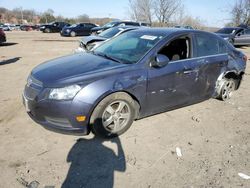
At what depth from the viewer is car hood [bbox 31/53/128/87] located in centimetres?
329

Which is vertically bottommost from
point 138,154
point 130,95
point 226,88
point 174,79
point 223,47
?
point 138,154

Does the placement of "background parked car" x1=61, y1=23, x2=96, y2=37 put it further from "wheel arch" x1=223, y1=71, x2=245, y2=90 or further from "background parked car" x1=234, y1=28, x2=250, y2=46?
"wheel arch" x1=223, y1=71, x2=245, y2=90

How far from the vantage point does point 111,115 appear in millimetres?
3592

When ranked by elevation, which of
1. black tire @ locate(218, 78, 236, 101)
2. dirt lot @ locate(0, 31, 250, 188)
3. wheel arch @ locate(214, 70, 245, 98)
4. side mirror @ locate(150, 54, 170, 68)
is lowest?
dirt lot @ locate(0, 31, 250, 188)

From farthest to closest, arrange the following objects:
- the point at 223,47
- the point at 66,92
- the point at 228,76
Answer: the point at 228,76
the point at 223,47
the point at 66,92

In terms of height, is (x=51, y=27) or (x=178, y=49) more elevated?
(x=178, y=49)

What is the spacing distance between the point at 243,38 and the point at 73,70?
16.5 meters

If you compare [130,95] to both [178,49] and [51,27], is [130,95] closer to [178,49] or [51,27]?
[178,49]

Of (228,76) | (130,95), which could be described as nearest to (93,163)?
(130,95)

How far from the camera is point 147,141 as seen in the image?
3615mm

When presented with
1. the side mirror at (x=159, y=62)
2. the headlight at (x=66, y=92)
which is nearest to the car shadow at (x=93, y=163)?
the headlight at (x=66, y=92)

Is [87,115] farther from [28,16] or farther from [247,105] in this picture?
[28,16]

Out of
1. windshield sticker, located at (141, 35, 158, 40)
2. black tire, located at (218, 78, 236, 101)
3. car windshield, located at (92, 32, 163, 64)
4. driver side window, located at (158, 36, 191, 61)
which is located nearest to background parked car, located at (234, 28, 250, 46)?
black tire, located at (218, 78, 236, 101)

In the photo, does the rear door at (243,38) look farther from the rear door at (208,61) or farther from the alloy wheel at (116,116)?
the alloy wheel at (116,116)
